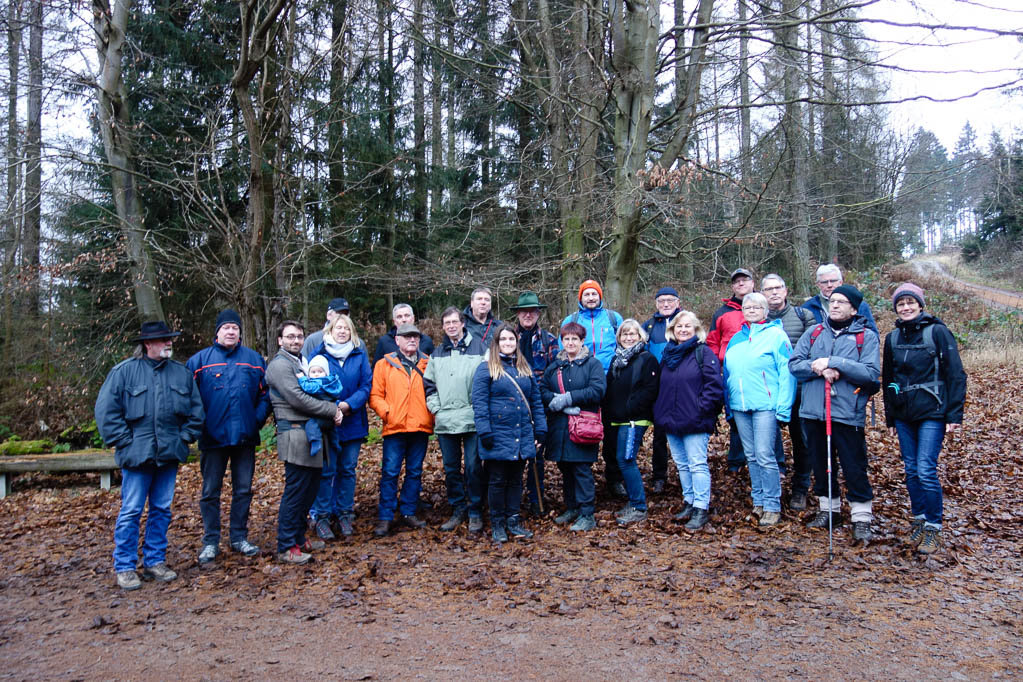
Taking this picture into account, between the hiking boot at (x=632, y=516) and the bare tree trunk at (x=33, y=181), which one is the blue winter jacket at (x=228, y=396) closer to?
the hiking boot at (x=632, y=516)

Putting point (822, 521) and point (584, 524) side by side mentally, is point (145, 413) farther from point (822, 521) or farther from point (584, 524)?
point (822, 521)

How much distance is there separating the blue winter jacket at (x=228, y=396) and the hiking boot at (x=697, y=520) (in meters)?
3.76

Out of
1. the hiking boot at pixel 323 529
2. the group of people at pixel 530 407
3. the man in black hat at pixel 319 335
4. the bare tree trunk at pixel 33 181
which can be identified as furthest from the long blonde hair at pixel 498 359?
the bare tree trunk at pixel 33 181

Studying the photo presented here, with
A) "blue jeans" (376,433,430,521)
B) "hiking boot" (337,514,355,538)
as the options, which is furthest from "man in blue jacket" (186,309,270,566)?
"blue jeans" (376,433,430,521)

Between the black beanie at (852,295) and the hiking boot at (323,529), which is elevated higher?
the black beanie at (852,295)

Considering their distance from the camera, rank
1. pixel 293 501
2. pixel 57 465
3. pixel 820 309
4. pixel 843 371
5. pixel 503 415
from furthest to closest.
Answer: pixel 57 465 < pixel 820 309 < pixel 503 415 < pixel 293 501 < pixel 843 371

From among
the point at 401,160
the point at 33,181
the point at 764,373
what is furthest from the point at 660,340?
the point at 33,181

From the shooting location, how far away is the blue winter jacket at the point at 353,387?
6.27 m

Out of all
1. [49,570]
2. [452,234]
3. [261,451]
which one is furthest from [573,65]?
[49,570]

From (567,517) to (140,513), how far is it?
3.57 metres

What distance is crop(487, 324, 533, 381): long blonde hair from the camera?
612cm

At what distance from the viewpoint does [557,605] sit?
4664 millimetres

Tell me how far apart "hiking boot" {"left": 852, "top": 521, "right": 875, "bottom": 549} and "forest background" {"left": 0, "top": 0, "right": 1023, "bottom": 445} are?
152 inches

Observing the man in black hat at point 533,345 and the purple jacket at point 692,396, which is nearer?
the purple jacket at point 692,396
